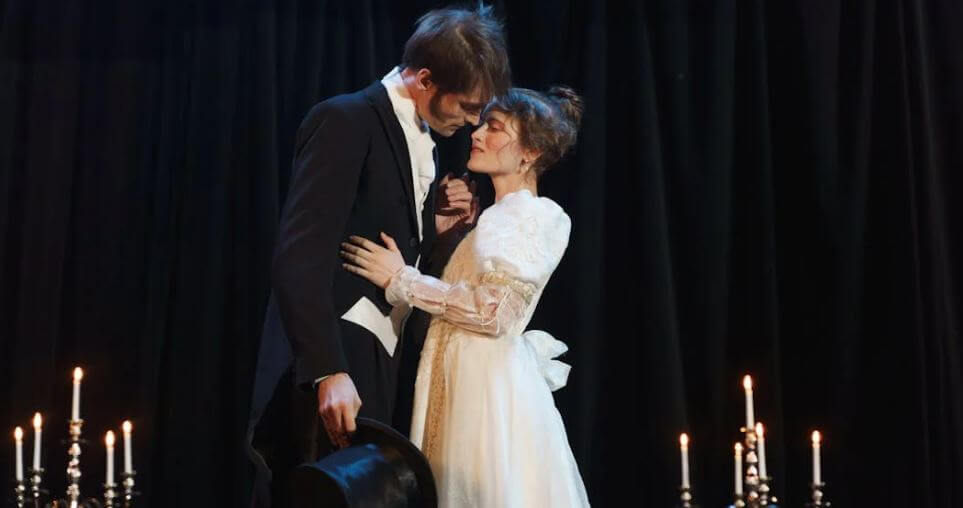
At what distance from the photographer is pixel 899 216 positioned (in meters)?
3.59

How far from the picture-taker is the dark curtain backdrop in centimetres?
334

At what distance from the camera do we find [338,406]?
2234 millimetres

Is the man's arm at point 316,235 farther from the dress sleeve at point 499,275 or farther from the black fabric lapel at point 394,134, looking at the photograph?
the dress sleeve at point 499,275

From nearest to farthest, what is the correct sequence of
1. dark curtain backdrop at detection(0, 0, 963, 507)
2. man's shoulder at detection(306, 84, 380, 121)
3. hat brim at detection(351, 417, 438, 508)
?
hat brim at detection(351, 417, 438, 508) → man's shoulder at detection(306, 84, 380, 121) → dark curtain backdrop at detection(0, 0, 963, 507)

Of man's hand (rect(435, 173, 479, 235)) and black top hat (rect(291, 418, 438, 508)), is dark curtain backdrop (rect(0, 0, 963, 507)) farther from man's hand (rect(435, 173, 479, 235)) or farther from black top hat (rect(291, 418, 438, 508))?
black top hat (rect(291, 418, 438, 508))

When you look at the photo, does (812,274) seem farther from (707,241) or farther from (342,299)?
(342,299)

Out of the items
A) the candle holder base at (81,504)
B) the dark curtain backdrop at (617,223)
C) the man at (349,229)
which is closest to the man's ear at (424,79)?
the man at (349,229)

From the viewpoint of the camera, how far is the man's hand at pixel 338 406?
223 centimetres

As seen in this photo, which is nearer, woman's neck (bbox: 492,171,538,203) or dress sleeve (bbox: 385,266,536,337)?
dress sleeve (bbox: 385,266,536,337)

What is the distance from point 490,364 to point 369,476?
59 cm

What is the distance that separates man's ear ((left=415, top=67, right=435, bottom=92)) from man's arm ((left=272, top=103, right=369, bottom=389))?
0.21 m

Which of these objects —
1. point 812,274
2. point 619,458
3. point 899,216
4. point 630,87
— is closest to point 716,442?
point 619,458

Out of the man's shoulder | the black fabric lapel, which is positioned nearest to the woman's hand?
the black fabric lapel

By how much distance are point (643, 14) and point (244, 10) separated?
1.25 metres
